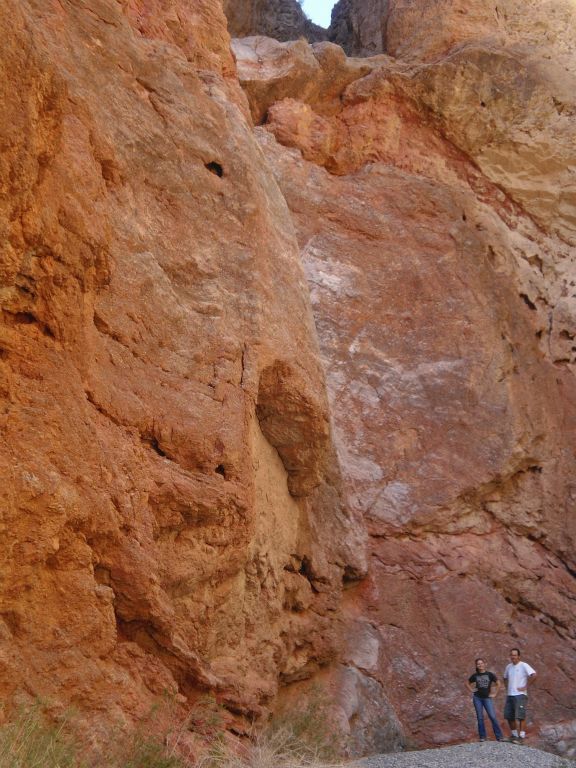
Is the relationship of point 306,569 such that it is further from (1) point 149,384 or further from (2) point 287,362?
(1) point 149,384

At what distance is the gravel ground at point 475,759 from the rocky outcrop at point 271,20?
53.4 ft

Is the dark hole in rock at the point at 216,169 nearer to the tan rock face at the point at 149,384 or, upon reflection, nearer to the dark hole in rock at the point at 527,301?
the tan rock face at the point at 149,384

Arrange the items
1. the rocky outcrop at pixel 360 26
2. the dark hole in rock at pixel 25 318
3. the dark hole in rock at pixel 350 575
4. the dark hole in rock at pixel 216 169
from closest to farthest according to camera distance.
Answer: the dark hole in rock at pixel 25 318 → the dark hole in rock at pixel 216 169 → the dark hole in rock at pixel 350 575 → the rocky outcrop at pixel 360 26

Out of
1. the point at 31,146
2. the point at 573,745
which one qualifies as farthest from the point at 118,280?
the point at 573,745

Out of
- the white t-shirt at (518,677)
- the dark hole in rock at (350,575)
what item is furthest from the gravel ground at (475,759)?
the dark hole in rock at (350,575)

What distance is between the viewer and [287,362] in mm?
7082

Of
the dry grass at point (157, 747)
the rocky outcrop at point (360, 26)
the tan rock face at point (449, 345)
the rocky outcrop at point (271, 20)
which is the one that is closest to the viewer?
A: the dry grass at point (157, 747)

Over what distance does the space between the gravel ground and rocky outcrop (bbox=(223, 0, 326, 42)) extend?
16.3m

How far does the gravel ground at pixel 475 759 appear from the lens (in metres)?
6.35

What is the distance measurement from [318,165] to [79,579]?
1021 cm

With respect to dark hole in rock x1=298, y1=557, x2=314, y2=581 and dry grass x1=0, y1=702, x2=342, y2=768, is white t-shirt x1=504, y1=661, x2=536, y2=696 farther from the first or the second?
dry grass x1=0, y1=702, x2=342, y2=768

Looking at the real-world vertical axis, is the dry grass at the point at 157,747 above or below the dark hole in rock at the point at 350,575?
below

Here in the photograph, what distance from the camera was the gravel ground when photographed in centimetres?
635

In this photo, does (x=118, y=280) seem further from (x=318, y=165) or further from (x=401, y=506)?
(x=318, y=165)
